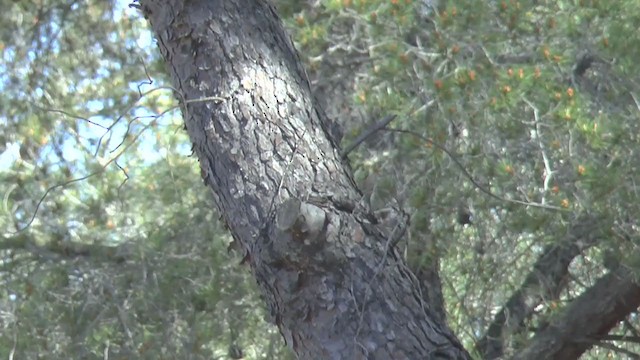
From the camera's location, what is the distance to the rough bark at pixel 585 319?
4809mm

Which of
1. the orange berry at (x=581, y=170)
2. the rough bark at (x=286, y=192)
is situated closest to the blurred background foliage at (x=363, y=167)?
the orange berry at (x=581, y=170)

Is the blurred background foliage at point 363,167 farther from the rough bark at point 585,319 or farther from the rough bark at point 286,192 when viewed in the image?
the rough bark at point 286,192

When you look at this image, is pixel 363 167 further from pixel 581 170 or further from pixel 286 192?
pixel 286 192

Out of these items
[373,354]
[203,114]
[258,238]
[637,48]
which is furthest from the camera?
[637,48]

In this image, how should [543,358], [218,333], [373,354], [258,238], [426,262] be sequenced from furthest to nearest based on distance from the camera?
[218,333] → [543,358] → [426,262] → [258,238] → [373,354]

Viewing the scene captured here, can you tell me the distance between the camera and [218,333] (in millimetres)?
5254

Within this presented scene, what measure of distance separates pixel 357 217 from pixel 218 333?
9.38 feet

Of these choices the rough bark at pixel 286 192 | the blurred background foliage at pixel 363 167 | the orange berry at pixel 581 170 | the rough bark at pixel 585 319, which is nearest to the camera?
the rough bark at pixel 286 192

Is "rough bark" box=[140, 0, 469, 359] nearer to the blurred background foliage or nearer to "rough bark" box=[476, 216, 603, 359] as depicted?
the blurred background foliage

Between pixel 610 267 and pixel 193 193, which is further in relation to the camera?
pixel 193 193

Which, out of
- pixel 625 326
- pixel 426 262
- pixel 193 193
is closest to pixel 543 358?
pixel 625 326

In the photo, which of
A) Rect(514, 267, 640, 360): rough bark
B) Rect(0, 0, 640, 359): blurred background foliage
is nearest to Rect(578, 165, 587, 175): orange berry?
Rect(0, 0, 640, 359): blurred background foliage

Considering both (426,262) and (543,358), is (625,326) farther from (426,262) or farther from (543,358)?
(426,262)

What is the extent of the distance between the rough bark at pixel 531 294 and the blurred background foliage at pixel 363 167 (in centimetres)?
5
